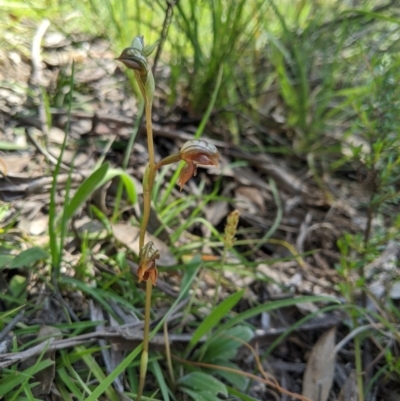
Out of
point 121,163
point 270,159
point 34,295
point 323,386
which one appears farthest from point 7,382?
point 270,159

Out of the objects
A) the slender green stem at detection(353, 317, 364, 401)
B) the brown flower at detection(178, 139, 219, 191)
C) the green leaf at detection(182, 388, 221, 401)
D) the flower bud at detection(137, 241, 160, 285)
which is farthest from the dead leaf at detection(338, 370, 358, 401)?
the brown flower at detection(178, 139, 219, 191)

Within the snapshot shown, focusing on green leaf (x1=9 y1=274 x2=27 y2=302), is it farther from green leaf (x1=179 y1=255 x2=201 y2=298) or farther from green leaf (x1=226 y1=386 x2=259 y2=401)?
green leaf (x1=226 y1=386 x2=259 y2=401)

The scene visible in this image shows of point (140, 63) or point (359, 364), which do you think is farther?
point (359, 364)

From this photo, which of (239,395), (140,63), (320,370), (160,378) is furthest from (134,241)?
(140,63)

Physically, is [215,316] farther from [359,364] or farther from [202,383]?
[359,364]

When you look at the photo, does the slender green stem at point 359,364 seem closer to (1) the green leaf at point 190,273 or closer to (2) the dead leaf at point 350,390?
(2) the dead leaf at point 350,390

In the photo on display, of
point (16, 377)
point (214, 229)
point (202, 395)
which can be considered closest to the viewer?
point (16, 377)

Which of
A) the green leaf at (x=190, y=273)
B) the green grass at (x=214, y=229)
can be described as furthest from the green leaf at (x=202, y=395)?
the green leaf at (x=190, y=273)

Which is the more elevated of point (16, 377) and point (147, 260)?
point (147, 260)

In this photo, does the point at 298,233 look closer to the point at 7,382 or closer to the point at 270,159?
the point at 270,159
